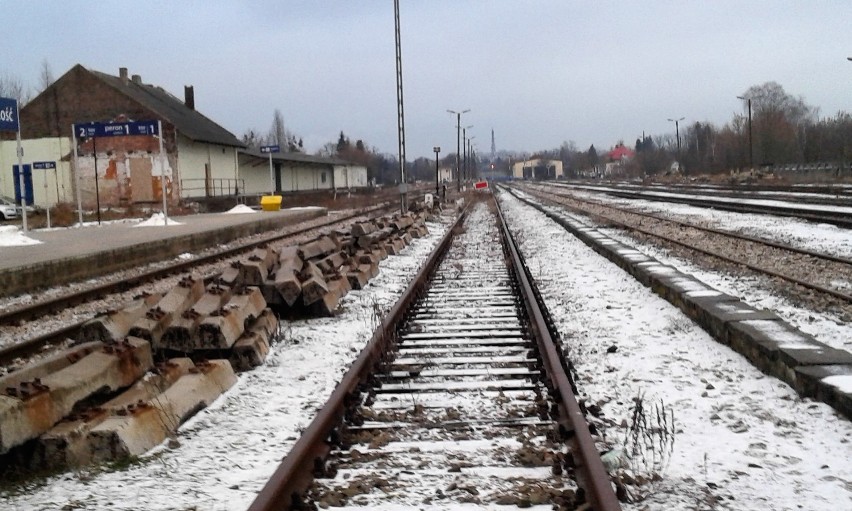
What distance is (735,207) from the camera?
3038 cm

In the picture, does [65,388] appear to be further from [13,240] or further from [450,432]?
[13,240]

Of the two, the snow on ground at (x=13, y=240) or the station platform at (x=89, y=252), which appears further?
the snow on ground at (x=13, y=240)

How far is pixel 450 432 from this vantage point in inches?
200

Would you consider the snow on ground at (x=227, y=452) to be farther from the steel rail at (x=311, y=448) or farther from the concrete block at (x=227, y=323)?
the concrete block at (x=227, y=323)

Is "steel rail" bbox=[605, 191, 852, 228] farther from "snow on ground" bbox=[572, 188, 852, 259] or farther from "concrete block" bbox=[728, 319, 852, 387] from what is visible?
"concrete block" bbox=[728, 319, 852, 387]

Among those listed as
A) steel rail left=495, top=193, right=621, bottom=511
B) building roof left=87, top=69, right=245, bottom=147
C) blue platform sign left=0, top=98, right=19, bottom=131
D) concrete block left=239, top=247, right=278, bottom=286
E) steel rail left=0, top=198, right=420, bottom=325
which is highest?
building roof left=87, top=69, right=245, bottom=147

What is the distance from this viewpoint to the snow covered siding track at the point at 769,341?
218 inches

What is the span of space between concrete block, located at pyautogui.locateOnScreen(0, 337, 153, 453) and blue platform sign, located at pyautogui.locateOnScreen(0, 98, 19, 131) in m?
15.1

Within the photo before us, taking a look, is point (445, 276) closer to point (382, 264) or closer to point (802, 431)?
point (382, 264)

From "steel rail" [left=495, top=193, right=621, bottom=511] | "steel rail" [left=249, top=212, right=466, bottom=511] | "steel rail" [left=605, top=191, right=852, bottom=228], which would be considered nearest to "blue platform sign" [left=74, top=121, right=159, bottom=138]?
"steel rail" [left=249, top=212, right=466, bottom=511]

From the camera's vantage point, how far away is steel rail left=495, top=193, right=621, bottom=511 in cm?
377

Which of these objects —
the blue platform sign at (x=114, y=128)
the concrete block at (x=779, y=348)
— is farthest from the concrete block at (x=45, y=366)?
the blue platform sign at (x=114, y=128)

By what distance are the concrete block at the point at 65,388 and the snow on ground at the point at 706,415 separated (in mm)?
3640

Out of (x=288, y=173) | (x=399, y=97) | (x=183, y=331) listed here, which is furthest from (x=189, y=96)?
(x=183, y=331)
